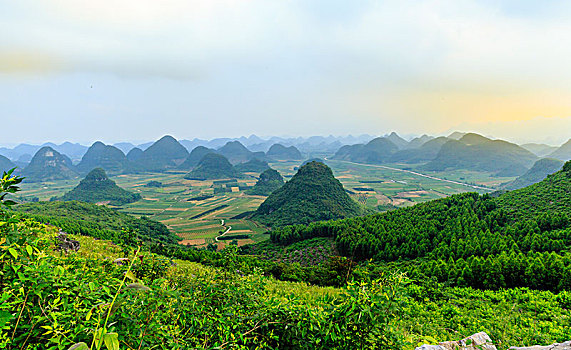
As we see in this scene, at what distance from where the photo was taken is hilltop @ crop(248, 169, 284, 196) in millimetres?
108969

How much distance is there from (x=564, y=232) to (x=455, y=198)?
1647 cm

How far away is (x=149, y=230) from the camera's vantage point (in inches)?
1989

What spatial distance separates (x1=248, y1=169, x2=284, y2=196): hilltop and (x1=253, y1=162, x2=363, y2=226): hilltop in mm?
33981

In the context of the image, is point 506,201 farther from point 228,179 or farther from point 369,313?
point 228,179

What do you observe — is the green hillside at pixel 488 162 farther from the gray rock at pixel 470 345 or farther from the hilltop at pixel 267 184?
the gray rock at pixel 470 345

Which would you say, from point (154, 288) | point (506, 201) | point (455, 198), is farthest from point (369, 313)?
point (455, 198)

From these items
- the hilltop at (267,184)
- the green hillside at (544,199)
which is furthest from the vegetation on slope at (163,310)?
the hilltop at (267,184)

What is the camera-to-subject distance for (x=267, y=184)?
379ft

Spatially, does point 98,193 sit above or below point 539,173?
below

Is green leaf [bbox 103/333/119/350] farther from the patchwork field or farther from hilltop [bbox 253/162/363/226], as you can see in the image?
hilltop [bbox 253/162/363/226]

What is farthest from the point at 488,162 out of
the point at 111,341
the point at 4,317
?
the point at 4,317

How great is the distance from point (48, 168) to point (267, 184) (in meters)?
Answer: 158

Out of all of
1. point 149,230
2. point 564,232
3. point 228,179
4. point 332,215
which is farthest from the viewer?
point 228,179

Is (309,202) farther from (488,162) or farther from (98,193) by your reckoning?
(488,162)
